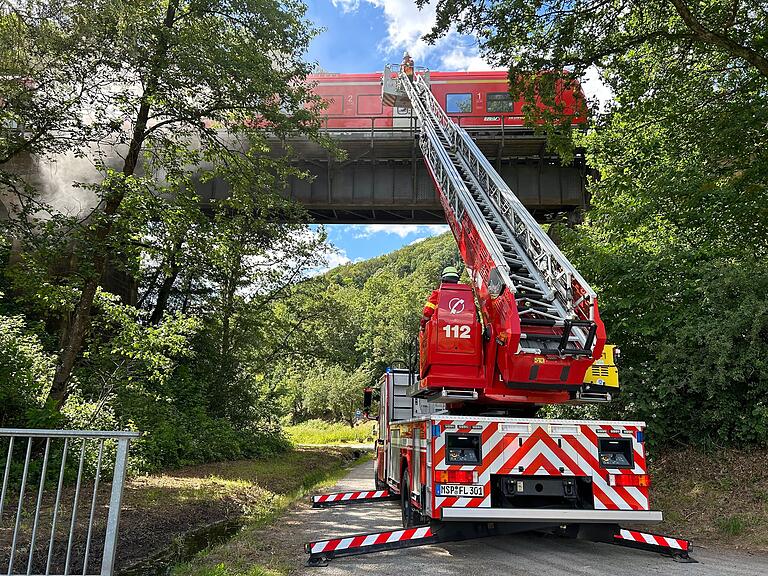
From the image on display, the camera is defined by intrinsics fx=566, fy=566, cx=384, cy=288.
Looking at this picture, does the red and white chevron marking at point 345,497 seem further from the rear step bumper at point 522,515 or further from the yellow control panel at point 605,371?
the yellow control panel at point 605,371

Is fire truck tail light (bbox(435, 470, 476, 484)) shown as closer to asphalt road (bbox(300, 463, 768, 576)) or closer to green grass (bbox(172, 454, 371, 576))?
asphalt road (bbox(300, 463, 768, 576))

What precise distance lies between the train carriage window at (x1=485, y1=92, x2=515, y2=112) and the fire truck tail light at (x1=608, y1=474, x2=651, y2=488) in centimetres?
1737

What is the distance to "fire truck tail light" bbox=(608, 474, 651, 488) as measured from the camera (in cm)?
608

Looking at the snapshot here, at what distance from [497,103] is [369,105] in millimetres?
4824

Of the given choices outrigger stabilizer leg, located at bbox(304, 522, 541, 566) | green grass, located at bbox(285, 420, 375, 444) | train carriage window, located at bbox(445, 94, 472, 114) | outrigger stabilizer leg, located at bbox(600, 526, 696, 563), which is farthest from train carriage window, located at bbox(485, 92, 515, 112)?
green grass, located at bbox(285, 420, 375, 444)

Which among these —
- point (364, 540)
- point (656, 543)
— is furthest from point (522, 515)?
point (656, 543)

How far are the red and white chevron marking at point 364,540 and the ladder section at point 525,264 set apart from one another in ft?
7.40

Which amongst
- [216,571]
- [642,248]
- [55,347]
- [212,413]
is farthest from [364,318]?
[216,571]

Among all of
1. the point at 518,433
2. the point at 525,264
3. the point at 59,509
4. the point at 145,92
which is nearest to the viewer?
the point at 518,433

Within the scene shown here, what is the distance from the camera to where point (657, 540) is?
6297mm

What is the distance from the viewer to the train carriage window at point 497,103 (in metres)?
21.1

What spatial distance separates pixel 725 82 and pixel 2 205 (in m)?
14.7

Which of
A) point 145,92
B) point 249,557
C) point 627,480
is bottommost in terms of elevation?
point 249,557

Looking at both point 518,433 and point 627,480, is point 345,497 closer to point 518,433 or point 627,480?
point 518,433
